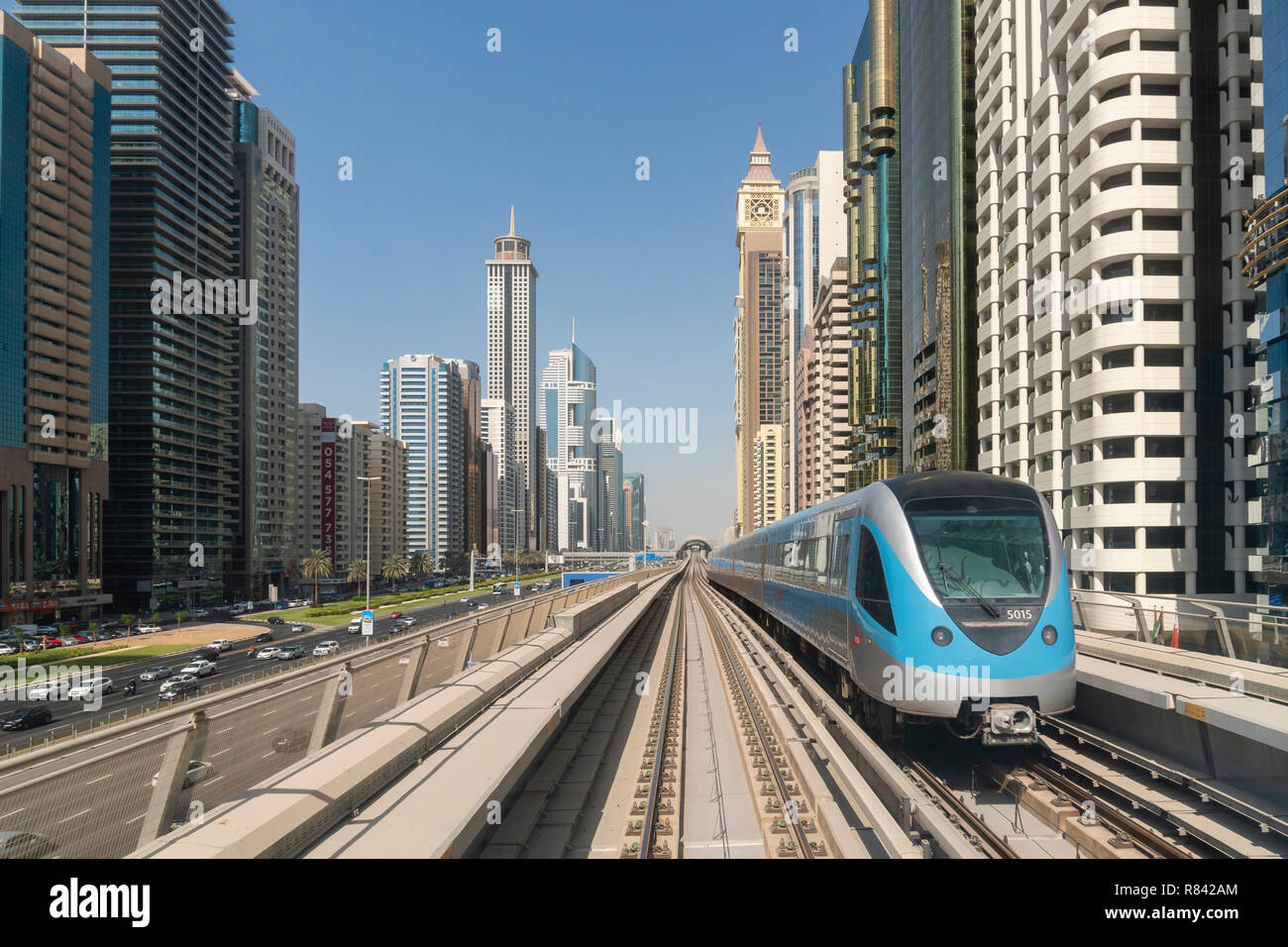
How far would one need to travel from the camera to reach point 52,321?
225 ft

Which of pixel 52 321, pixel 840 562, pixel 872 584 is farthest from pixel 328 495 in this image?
pixel 872 584

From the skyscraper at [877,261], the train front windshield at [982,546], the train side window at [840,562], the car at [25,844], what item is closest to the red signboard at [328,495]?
the skyscraper at [877,261]

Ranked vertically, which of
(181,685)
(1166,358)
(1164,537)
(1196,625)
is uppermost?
(1166,358)

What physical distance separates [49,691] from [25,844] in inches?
1444

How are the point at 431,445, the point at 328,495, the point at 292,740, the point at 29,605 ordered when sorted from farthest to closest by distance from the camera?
the point at 431,445 < the point at 328,495 < the point at 29,605 < the point at 292,740

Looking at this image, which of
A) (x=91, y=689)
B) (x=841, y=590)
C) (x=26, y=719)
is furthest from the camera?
(x=91, y=689)

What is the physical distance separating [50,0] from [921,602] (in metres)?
123

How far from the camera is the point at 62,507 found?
222ft

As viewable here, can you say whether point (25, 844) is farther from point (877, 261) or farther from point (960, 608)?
point (877, 261)

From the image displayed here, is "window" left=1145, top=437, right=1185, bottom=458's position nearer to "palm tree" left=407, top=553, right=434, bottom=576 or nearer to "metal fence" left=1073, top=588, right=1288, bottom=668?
"metal fence" left=1073, top=588, right=1288, bottom=668

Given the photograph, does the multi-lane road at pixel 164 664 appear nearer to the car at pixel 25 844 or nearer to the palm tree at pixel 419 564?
the car at pixel 25 844

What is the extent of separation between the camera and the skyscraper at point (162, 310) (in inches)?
3275

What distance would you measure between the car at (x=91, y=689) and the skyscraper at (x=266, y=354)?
2570 inches
